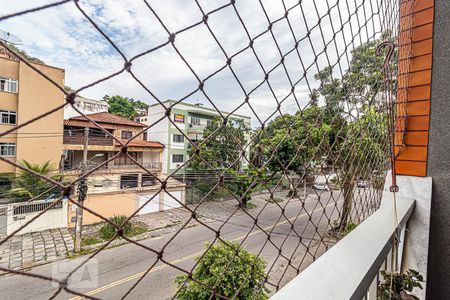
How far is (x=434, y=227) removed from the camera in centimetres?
103

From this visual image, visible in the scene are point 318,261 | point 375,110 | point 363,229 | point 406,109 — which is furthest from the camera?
point 375,110

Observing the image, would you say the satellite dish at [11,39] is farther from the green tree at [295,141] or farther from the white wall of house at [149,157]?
the white wall of house at [149,157]

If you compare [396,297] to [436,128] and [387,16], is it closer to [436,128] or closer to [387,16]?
[436,128]

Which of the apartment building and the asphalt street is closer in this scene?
the apartment building

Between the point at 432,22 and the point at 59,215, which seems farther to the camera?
the point at 59,215

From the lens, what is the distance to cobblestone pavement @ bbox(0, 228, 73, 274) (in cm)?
404

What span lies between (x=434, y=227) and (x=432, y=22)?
0.94 meters

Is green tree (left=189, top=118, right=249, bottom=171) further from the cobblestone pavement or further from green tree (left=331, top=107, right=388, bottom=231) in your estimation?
the cobblestone pavement

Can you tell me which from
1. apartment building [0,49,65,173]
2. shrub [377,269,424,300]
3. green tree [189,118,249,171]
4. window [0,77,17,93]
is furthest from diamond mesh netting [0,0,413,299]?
window [0,77,17,93]

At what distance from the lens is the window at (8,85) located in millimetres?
3759

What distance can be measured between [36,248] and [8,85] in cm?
310

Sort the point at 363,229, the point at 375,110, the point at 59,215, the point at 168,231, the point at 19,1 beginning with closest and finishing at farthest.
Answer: the point at 19,1 → the point at 363,229 → the point at 375,110 → the point at 59,215 → the point at 168,231

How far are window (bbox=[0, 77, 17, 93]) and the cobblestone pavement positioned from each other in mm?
2522

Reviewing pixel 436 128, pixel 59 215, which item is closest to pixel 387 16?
pixel 436 128
